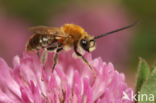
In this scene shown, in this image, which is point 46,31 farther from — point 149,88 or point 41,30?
point 149,88

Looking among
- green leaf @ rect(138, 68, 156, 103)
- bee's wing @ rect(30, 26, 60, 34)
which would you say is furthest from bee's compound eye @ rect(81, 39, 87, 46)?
green leaf @ rect(138, 68, 156, 103)

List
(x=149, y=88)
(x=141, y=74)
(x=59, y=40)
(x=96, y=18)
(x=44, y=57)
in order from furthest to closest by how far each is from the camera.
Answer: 1. (x=96, y=18)
2. (x=59, y=40)
3. (x=44, y=57)
4. (x=141, y=74)
5. (x=149, y=88)

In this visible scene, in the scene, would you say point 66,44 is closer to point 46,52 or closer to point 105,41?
point 46,52

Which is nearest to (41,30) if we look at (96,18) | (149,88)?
(149,88)

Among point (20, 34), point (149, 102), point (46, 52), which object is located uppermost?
point (20, 34)

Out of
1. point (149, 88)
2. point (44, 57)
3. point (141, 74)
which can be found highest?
point (44, 57)

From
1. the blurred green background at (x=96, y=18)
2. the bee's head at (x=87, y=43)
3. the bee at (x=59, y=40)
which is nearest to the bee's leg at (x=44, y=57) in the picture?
the bee at (x=59, y=40)

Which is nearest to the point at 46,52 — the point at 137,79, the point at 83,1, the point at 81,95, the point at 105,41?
the point at 81,95
